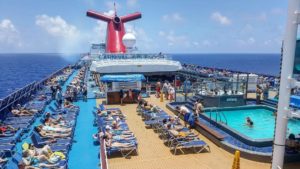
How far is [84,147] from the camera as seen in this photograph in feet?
33.7

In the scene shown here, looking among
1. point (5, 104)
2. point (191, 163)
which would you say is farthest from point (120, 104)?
point (191, 163)

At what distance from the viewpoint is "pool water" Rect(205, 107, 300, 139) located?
12.3 metres

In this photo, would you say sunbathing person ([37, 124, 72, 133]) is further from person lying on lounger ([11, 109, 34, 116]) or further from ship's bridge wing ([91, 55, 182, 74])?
ship's bridge wing ([91, 55, 182, 74])

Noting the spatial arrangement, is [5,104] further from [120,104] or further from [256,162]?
[256,162]

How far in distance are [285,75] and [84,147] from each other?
24.3 feet

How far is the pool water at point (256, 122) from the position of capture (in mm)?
12317

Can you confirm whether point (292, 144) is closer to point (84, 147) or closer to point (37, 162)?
point (84, 147)

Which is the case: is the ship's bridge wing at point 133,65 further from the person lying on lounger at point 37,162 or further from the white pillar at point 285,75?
the white pillar at point 285,75

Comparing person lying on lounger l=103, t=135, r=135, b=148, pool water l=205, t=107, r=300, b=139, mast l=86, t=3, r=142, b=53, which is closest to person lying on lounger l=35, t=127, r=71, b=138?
person lying on lounger l=103, t=135, r=135, b=148

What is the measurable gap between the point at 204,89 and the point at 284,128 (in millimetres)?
11021

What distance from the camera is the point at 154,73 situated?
26.3 m

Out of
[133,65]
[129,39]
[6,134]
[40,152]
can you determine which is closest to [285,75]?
[40,152]

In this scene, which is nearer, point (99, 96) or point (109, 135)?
point (109, 135)

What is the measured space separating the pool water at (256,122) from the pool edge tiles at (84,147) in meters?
5.98
